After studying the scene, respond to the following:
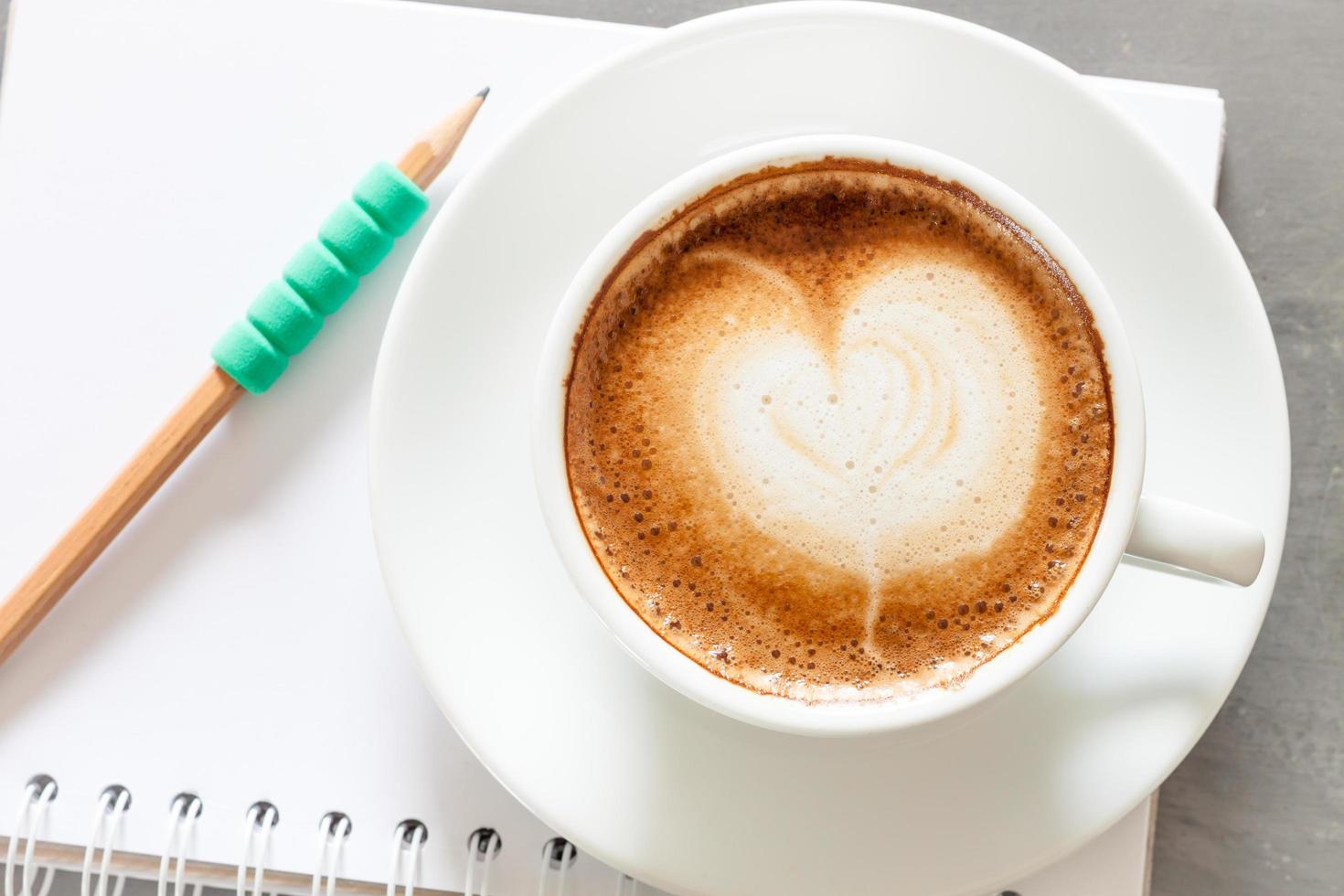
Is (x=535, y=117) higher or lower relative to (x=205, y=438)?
higher

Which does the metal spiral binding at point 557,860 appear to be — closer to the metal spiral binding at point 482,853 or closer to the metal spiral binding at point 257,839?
the metal spiral binding at point 482,853

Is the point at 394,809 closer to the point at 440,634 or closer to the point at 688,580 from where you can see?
the point at 440,634

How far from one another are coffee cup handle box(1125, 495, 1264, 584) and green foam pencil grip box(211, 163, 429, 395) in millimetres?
682

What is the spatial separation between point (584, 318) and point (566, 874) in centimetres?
56

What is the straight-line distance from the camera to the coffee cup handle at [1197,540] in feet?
2.54

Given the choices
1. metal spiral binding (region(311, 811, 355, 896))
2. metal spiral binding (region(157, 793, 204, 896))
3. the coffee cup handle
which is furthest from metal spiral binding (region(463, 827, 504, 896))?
the coffee cup handle

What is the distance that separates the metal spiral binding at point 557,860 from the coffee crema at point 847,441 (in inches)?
12.8

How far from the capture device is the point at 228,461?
105 cm

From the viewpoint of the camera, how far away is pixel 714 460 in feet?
2.66

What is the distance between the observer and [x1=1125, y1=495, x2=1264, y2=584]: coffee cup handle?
0.77 metres

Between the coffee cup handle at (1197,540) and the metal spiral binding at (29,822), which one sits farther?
the metal spiral binding at (29,822)

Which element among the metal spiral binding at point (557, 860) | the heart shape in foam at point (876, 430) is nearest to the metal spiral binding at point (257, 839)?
the metal spiral binding at point (557, 860)

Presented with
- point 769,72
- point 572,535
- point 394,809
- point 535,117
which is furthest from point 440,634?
point 769,72

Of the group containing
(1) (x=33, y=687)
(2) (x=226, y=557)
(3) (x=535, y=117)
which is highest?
(3) (x=535, y=117)
